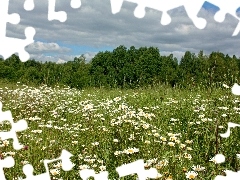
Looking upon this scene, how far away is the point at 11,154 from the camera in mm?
4344

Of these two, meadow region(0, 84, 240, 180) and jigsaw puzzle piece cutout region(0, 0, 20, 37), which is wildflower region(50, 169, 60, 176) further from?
jigsaw puzzle piece cutout region(0, 0, 20, 37)

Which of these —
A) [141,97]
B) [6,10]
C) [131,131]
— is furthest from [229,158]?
[141,97]

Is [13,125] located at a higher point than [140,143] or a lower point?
higher

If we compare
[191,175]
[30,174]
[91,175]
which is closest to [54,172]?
[30,174]

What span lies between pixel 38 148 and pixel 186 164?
1905 millimetres

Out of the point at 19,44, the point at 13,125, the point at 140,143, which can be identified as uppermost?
the point at 19,44

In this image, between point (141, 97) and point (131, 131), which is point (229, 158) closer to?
point (131, 131)

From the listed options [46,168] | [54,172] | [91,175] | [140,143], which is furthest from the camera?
[140,143]

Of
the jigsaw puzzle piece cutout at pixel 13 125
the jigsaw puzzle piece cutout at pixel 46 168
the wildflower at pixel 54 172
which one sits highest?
the jigsaw puzzle piece cutout at pixel 13 125

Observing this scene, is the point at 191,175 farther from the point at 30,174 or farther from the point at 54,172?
the point at 30,174

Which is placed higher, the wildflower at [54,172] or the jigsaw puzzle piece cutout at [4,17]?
the jigsaw puzzle piece cutout at [4,17]

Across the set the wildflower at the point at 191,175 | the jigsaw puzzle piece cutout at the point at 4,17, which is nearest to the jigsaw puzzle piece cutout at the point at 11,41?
the jigsaw puzzle piece cutout at the point at 4,17

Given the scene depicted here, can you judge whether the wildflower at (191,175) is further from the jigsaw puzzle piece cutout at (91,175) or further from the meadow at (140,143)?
the jigsaw puzzle piece cutout at (91,175)

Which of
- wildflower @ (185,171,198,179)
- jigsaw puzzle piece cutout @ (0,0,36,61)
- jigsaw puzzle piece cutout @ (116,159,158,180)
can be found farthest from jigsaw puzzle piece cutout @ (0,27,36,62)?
wildflower @ (185,171,198,179)
